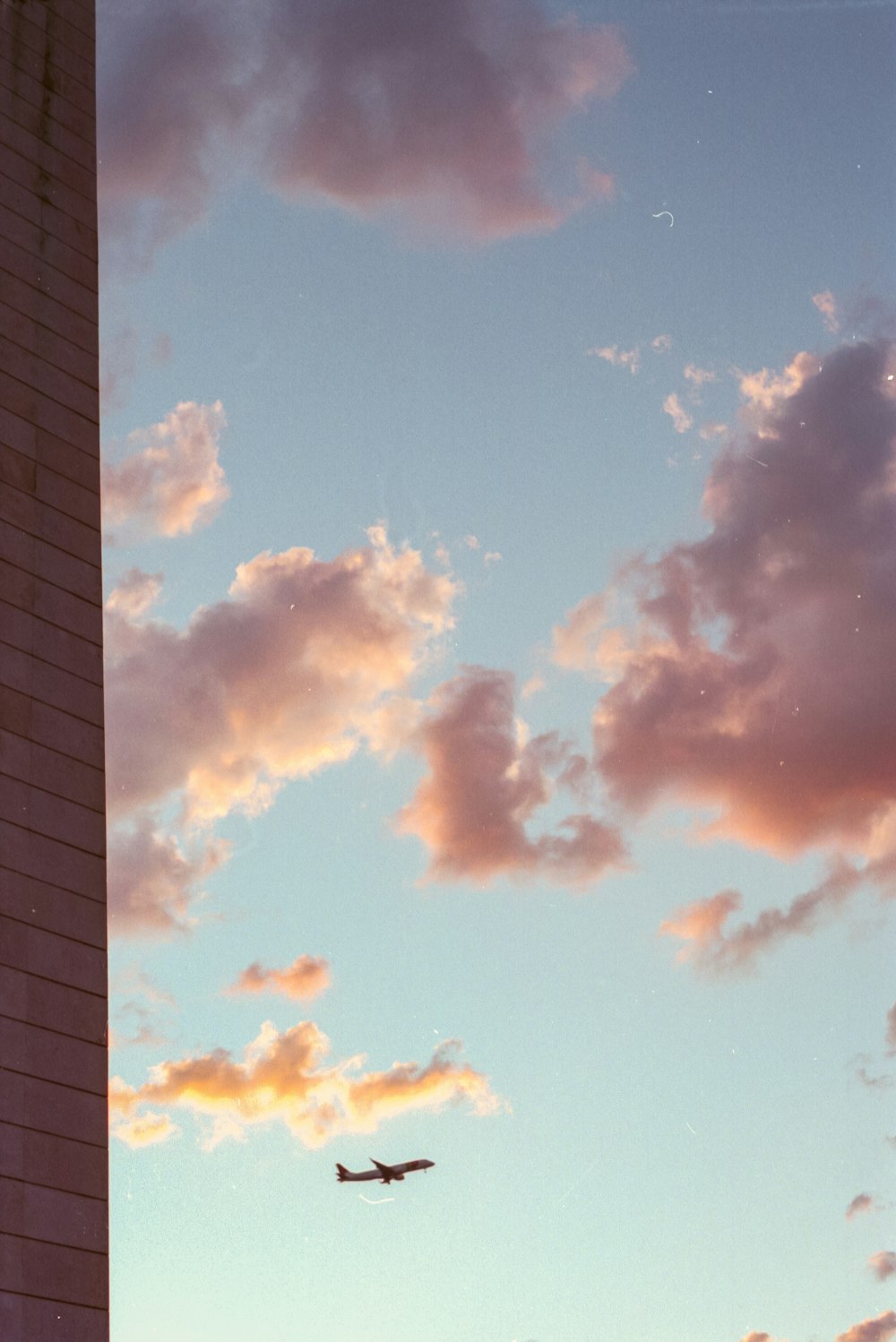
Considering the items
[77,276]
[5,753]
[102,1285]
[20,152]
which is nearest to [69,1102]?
[102,1285]

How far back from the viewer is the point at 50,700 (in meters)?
45.2

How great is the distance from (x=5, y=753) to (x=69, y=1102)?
29.5 ft

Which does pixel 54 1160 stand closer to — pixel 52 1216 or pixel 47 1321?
pixel 52 1216

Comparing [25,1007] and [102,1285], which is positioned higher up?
[25,1007]

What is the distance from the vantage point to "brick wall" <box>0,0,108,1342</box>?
40.5 meters

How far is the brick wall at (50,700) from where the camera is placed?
40.5 metres

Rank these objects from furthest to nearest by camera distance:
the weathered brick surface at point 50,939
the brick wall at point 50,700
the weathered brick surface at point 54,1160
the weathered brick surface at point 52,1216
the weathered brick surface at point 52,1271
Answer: the weathered brick surface at point 50,939, the brick wall at point 50,700, the weathered brick surface at point 54,1160, the weathered brick surface at point 52,1216, the weathered brick surface at point 52,1271

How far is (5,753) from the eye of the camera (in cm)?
4328

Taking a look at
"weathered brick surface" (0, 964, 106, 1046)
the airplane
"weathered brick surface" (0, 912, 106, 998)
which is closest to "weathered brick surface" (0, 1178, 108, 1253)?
"weathered brick surface" (0, 964, 106, 1046)

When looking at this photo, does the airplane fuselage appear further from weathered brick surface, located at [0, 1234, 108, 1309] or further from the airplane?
weathered brick surface, located at [0, 1234, 108, 1309]

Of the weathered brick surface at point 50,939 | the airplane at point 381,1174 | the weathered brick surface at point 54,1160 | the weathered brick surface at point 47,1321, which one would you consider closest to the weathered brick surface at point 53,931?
the weathered brick surface at point 50,939

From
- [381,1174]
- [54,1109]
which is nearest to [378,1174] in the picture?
[381,1174]

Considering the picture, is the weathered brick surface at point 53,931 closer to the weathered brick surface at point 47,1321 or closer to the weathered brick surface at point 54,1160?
the weathered brick surface at point 54,1160

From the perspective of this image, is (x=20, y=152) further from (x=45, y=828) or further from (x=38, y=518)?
(x=45, y=828)
